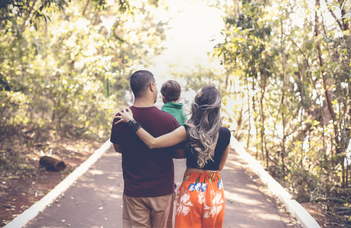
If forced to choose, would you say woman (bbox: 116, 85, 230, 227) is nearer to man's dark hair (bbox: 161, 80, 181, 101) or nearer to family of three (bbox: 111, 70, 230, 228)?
family of three (bbox: 111, 70, 230, 228)

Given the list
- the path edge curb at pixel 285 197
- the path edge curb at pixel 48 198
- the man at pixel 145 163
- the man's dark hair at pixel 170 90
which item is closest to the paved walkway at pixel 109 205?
the path edge curb at pixel 48 198

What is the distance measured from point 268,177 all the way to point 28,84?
712 centimetres

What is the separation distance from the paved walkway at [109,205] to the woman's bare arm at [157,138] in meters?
2.81

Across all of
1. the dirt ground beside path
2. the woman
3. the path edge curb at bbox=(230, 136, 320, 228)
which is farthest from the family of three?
the dirt ground beside path

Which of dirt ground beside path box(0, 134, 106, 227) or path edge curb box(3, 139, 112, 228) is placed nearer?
path edge curb box(3, 139, 112, 228)

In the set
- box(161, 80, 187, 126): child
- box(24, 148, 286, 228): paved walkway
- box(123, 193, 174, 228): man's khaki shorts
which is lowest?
box(24, 148, 286, 228): paved walkway

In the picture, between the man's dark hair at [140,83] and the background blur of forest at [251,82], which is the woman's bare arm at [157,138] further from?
the background blur of forest at [251,82]

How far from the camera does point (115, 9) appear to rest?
1416cm

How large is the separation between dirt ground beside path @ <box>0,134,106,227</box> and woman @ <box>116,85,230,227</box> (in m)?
3.24

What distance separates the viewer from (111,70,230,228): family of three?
2676mm

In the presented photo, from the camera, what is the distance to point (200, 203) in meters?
2.75

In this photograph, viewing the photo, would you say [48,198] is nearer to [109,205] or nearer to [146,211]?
[109,205]

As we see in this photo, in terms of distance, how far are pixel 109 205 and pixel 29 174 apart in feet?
8.08

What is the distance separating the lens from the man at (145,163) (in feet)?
8.79
